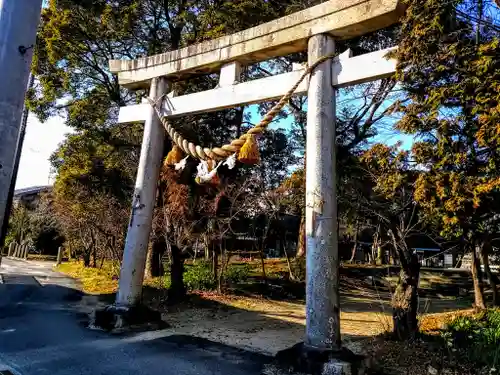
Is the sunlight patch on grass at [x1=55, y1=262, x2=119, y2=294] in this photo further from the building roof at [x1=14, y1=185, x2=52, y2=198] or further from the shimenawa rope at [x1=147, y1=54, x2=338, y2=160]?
the building roof at [x1=14, y1=185, x2=52, y2=198]

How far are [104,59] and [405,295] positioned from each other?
39.8 feet

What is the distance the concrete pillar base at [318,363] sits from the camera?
4336mm

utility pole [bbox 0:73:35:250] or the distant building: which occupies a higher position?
the distant building

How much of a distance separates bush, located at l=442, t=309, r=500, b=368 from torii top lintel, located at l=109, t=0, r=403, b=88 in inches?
180

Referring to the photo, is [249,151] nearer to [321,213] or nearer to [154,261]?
[321,213]

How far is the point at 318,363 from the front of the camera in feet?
14.5

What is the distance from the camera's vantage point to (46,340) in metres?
5.99

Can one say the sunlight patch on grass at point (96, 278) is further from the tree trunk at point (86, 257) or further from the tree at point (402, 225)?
the tree at point (402, 225)

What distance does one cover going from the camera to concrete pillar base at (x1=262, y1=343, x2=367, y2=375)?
4.34m

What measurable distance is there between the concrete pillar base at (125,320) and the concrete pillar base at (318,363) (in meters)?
2.82

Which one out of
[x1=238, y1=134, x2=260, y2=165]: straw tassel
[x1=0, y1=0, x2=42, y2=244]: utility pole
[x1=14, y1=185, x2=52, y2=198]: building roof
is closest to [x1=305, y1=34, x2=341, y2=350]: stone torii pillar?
[x1=238, y1=134, x2=260, y2=165]: straw tassel

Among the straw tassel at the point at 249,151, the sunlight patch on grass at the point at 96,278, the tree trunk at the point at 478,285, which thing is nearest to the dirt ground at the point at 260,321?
the tree trunk at the point at 478,285

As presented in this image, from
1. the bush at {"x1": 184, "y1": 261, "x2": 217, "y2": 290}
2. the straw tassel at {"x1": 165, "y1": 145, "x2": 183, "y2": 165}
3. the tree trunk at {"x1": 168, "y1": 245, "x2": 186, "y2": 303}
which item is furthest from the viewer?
the bush at {"x1": 184, "y1": 261, "x2": 217, "y2": 290}

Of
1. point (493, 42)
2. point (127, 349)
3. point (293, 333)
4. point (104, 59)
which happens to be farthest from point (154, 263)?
point (493, 42)
